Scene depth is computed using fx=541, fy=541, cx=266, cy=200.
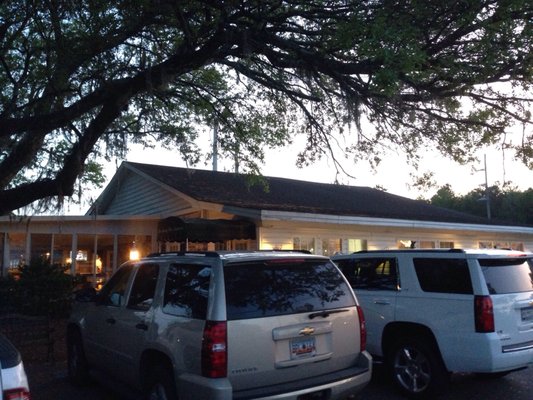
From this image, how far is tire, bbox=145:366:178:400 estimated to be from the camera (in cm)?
518

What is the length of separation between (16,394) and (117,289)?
311 centimetres

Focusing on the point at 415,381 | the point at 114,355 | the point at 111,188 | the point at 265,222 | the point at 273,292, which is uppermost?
the point at 111,188

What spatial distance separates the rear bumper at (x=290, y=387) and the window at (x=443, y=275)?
174cm

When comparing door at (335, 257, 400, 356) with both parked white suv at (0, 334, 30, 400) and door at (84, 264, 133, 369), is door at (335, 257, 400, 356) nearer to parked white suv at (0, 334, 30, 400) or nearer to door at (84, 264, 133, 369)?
door at (84, 264, 133, 369)

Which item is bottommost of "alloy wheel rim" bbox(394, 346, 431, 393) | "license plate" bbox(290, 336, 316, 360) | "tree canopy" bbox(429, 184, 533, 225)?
"alloy wheel rim" bbox(394, 346, 431, 393)

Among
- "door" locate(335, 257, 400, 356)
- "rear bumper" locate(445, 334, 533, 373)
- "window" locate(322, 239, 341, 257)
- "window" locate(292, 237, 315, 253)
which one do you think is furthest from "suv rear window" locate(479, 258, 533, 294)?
"window" locate(322, 239, 341, 257)

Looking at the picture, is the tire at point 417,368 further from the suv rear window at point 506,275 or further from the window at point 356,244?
the window at point 356,244

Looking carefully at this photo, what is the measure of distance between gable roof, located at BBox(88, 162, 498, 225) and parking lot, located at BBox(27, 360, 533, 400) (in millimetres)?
6411

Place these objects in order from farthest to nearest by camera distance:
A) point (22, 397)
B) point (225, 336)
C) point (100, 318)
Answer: point (100, 318), point (225, 336), point (22, 397)

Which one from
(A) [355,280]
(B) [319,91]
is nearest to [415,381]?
(A) [355,280]

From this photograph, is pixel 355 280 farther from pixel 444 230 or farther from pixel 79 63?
pixel 444 230

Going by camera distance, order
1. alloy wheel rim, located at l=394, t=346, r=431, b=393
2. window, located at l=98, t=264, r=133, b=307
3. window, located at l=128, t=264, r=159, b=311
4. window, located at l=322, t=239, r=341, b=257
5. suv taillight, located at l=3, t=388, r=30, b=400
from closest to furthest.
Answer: suv taillight, located at l=3, t=388, r=30, b=400, window, located at l=128, t=264, r=159, b=311, window, located at l=98, t=264, r=133, b=307, alloy wheel rim, located at l=394, t=346, r=431, b=393, window, located at l=322, t=239, r=341, b=257

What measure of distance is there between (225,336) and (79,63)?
7.16 meters

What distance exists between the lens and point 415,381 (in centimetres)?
690
